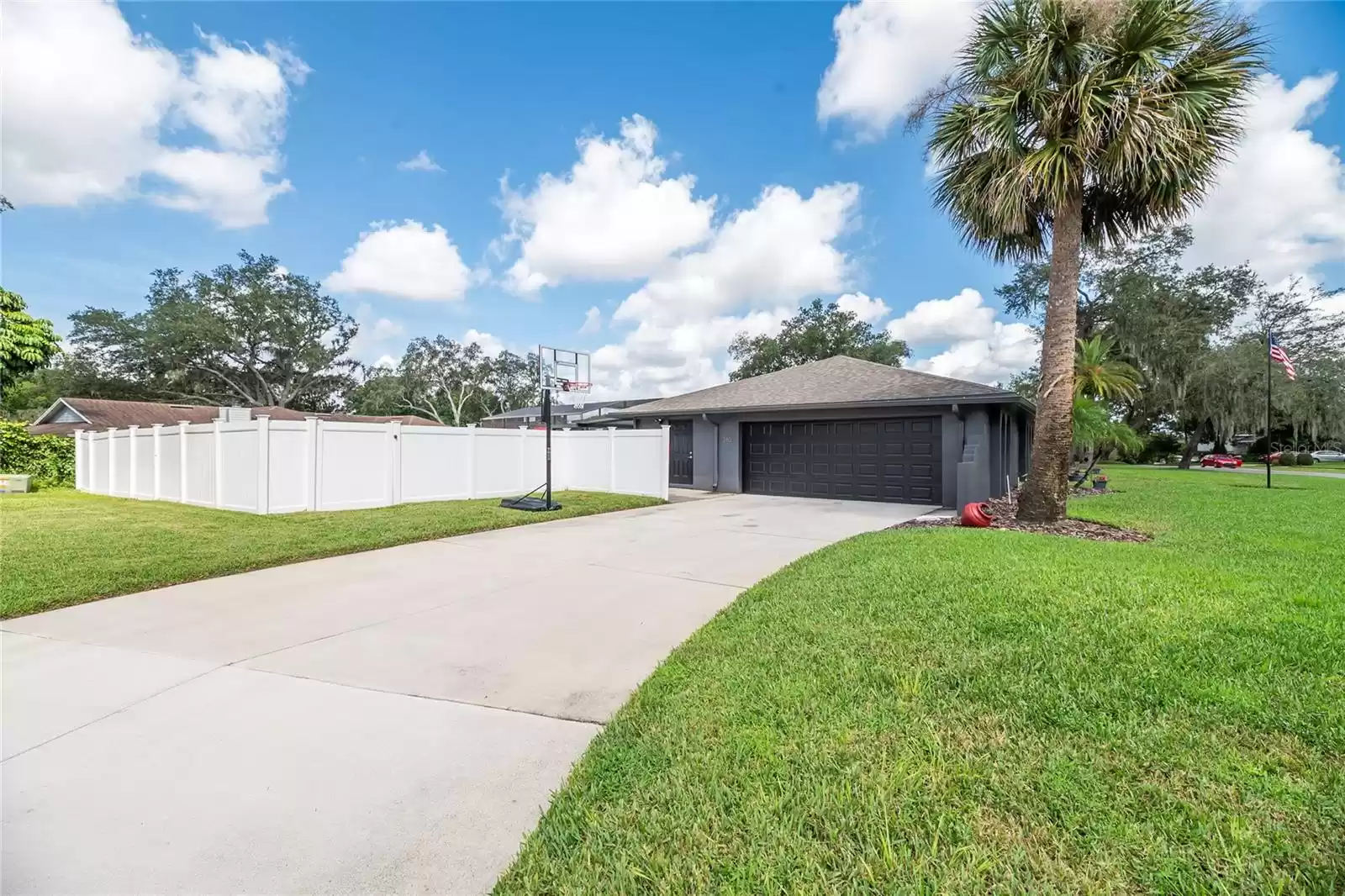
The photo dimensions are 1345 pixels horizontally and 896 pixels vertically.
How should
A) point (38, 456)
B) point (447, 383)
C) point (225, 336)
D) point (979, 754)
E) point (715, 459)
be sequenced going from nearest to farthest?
point (979, 754) → point (715, 459) → point (38, 456) → point (225, 336) → point (447, 383)

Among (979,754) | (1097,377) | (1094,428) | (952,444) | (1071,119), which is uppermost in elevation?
(1071,119)

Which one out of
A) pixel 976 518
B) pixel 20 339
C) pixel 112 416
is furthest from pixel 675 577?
pixel 112 416

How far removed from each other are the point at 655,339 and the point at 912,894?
3427 cm

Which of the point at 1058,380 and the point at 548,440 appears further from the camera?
the point at 548,440

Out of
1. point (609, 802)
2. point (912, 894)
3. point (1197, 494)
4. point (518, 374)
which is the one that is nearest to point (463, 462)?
point (609, 802)

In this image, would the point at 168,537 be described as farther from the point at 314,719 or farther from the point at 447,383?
the point at 447,383

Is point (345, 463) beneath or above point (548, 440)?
beneath

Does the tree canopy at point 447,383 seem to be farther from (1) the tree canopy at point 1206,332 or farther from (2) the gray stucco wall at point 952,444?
(1) the tree canopy at point 1206,332

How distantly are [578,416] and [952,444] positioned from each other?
16738mm

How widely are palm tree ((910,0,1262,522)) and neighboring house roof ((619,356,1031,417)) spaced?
3815 millimetres

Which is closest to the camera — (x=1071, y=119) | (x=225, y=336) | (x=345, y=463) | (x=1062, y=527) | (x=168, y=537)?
(x=168, y=537)

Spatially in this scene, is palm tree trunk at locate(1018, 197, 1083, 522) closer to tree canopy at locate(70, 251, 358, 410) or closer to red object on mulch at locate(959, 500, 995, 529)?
red object on mulch at locate(959, 500, 995, 529)

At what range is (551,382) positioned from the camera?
11727 millimetres

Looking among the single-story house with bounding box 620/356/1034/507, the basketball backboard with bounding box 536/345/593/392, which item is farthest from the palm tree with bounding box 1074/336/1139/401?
the basketball backboard with bounding box 536/345/593/392
